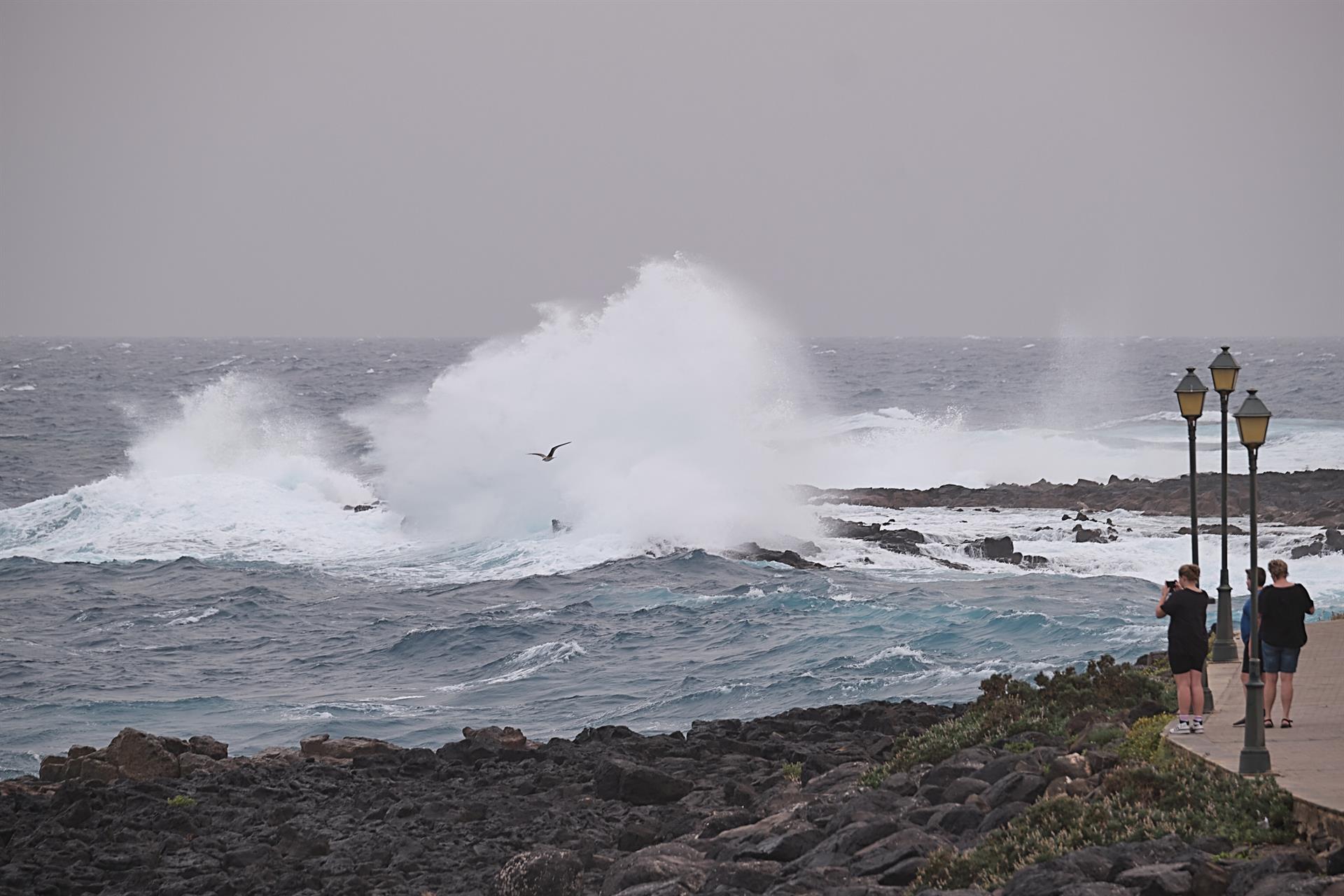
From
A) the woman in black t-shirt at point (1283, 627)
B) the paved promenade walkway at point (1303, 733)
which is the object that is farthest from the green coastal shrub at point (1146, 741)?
the woman in black t-shirt at point (1283, 627)

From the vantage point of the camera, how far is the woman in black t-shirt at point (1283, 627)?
1037cm

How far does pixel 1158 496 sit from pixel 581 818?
87.8 feet

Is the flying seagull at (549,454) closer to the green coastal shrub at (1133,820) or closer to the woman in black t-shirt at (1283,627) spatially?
the woman in black t-shirt at (1283,627)

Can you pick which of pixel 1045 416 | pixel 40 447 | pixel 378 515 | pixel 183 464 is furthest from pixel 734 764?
pixel 1045 416

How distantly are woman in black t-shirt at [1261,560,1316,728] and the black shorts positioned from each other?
1.72 feet

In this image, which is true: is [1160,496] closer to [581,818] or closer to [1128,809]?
[581,818]

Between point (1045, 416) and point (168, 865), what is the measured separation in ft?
187

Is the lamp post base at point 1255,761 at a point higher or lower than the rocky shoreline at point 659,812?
higher

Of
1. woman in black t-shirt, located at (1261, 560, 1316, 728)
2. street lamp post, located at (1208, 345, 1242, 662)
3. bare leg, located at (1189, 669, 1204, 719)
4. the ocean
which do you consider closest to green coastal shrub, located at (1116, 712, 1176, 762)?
bare leg, located at (1189, 669, 1204, 719)

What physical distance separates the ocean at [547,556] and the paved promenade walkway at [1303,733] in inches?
241

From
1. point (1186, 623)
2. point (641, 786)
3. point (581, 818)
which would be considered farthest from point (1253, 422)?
point (581, 818)

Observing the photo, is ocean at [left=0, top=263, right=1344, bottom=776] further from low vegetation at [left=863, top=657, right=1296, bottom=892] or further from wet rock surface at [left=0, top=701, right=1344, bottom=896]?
low vegetation at [left=863, top=657, right=1296, bottom=892]

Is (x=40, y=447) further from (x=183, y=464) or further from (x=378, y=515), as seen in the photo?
(x=378, y=515)

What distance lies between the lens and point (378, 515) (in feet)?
124
